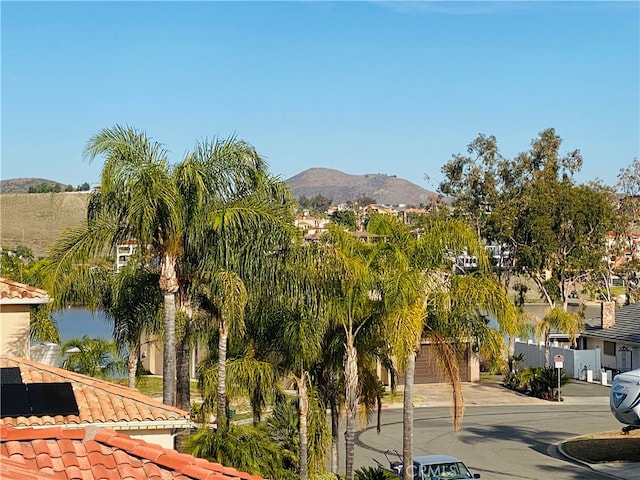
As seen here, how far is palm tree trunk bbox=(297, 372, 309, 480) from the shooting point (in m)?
19.7

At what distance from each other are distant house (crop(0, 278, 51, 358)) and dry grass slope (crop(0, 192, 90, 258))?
123929 millimetres

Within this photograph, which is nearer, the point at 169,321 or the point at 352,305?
the point at 169,321

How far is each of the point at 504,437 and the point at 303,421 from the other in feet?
45.7

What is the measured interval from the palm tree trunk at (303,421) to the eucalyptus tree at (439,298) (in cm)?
211

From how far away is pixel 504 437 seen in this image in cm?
3191

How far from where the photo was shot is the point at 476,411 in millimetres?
37469

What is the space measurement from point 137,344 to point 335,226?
6.15m

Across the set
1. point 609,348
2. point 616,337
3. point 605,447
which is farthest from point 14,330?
point 609,348

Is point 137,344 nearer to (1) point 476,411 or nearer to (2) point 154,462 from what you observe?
(2) point 154,462

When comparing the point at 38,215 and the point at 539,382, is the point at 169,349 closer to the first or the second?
the point at 539,382

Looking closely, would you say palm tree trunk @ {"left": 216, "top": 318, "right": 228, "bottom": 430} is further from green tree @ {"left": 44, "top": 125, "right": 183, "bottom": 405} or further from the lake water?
the lake water

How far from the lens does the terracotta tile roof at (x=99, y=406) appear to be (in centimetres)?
1351

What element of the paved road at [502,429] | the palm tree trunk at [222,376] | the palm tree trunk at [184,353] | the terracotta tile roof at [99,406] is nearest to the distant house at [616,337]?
the paved road at [502,429]

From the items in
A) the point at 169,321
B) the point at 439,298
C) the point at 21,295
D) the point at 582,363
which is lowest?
the point at 582,363
